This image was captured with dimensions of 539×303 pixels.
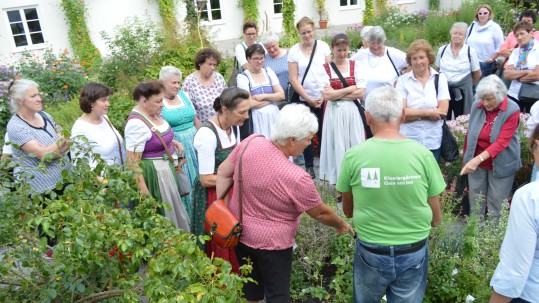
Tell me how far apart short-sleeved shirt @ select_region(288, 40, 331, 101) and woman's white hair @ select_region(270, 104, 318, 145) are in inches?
118

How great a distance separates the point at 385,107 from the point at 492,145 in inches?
82.5

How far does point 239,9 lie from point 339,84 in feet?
45.5

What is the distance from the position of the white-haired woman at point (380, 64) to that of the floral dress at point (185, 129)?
2071mm

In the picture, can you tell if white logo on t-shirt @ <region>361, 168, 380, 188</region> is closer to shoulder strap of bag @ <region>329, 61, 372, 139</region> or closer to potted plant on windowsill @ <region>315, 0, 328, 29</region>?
shoulder strap of bag @ <region>329, 61, 372, 139</region>

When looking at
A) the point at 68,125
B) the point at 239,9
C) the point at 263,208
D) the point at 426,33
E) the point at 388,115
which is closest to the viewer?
the point at 388,115

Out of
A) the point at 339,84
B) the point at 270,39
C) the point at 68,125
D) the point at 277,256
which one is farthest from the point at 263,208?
the point at 68,125

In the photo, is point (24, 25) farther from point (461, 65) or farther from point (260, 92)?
point (461, 65)

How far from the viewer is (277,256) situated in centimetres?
297

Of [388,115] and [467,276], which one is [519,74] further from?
[388,115]

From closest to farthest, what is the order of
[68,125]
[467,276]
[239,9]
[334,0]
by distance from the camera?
[467,276] < [68,125] < [239,9] < [334,0]

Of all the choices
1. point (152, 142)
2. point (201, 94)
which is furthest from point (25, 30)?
point (152, 142)

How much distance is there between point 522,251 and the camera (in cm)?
211

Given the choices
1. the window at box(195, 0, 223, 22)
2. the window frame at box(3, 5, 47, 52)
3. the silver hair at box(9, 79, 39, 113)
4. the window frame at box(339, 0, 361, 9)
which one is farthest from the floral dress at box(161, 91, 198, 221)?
the window frame at box(339, 0, 361, 9)

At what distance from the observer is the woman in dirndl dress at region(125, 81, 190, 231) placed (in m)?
3.99
